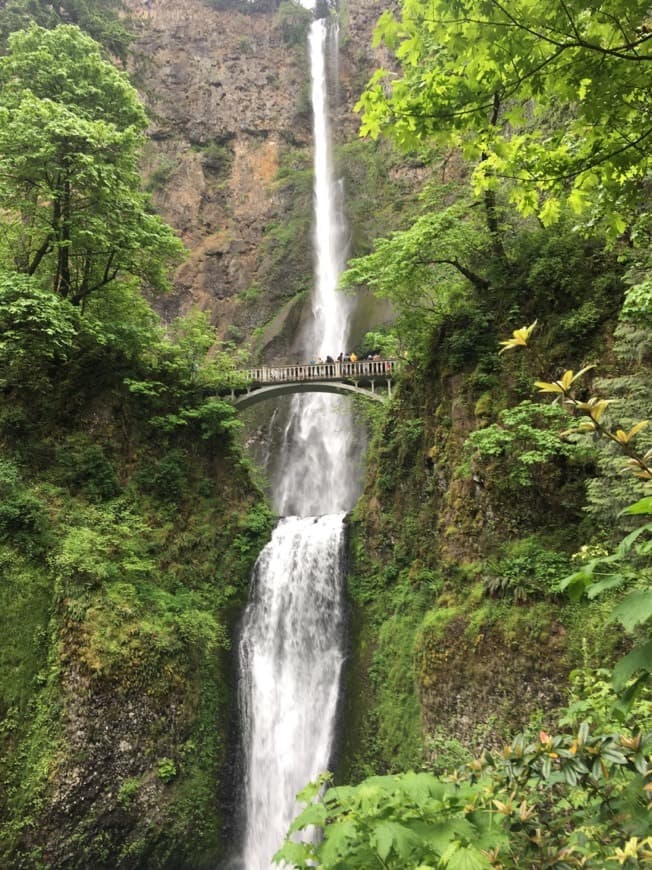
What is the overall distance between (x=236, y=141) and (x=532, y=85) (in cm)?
3801

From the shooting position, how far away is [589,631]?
253 inches

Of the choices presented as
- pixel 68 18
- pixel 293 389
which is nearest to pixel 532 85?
pixel 293 389

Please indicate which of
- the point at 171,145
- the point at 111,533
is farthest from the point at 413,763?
the point at 171,145

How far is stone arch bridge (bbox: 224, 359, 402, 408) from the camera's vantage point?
16547mm

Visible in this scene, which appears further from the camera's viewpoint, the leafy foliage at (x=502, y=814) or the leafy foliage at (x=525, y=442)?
the leafy foliage at (x=525, y=442)

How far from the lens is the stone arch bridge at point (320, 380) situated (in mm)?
16547

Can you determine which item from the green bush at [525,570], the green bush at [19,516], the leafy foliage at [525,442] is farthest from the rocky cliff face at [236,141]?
the green bush at [525,570]

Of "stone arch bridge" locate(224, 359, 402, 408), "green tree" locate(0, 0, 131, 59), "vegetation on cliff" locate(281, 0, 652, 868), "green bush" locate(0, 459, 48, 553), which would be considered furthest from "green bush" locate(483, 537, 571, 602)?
"green tree" locate(0, 0, 131, 59)

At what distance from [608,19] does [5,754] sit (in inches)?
449

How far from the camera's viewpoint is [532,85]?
101 inches

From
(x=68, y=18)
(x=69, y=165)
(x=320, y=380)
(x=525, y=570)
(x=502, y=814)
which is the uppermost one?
(x=68, y=18)

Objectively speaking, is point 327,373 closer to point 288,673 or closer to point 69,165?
point 69,165

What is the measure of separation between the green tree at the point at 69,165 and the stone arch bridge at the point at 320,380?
18.0ft

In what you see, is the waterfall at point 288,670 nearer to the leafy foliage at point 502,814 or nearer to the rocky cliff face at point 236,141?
the leafy foliage at point 502,814
